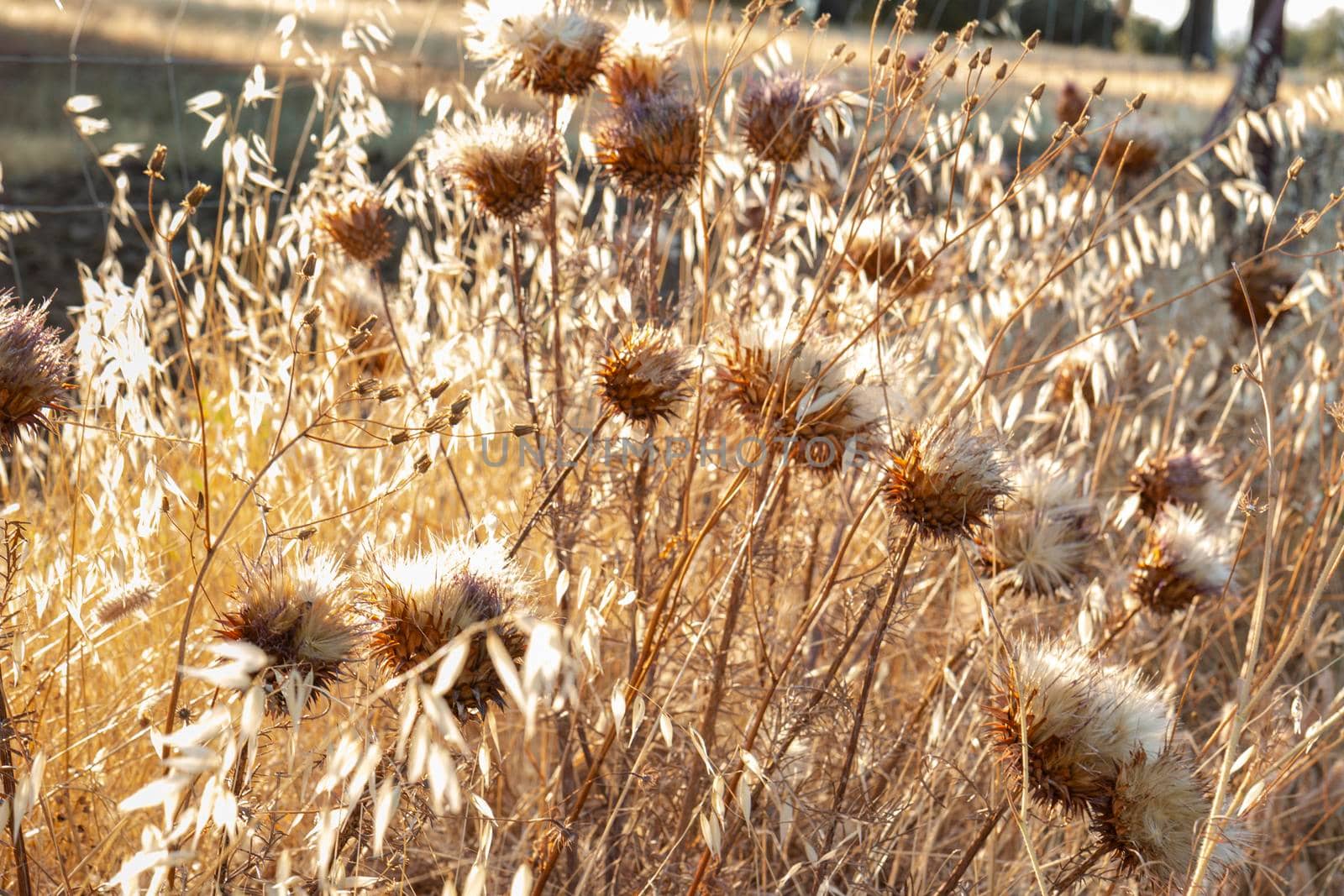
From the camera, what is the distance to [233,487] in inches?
97.3

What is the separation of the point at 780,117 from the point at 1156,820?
3.77 feet

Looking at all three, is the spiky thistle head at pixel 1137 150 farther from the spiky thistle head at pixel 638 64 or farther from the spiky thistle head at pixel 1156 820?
the spiky thistle head at pixel 1156 820

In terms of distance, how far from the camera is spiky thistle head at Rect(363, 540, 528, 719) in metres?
1.14

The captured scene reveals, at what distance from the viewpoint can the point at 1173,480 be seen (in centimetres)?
216

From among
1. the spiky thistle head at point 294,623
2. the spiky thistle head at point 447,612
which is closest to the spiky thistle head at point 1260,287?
the spiky thistle head at point 447,612

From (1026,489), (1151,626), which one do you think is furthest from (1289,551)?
(1026,489)

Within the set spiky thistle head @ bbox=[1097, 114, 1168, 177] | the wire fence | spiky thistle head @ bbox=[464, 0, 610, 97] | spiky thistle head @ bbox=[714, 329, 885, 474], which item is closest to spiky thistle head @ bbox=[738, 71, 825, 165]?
spiky thistle head @ bbox=[464, 0, 610, 97]

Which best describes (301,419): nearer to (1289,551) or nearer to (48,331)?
(48,331)

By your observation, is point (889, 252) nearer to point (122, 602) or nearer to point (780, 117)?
point (780, 117)

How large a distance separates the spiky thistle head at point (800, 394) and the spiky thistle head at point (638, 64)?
0.54 metres

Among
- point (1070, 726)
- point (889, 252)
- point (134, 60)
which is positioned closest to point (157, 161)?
point (1070, 726)

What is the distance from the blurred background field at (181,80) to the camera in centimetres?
358

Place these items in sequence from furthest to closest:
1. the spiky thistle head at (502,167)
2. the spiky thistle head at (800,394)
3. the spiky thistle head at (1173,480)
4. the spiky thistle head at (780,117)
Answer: the spiky thistle head at (1173,480)
the spiky thistle head at (780,117)
the spiky thistle head at (502,167)
the spiky thistle head at (800,394)

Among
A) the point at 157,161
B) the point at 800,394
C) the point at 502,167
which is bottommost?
the point at 800,394
